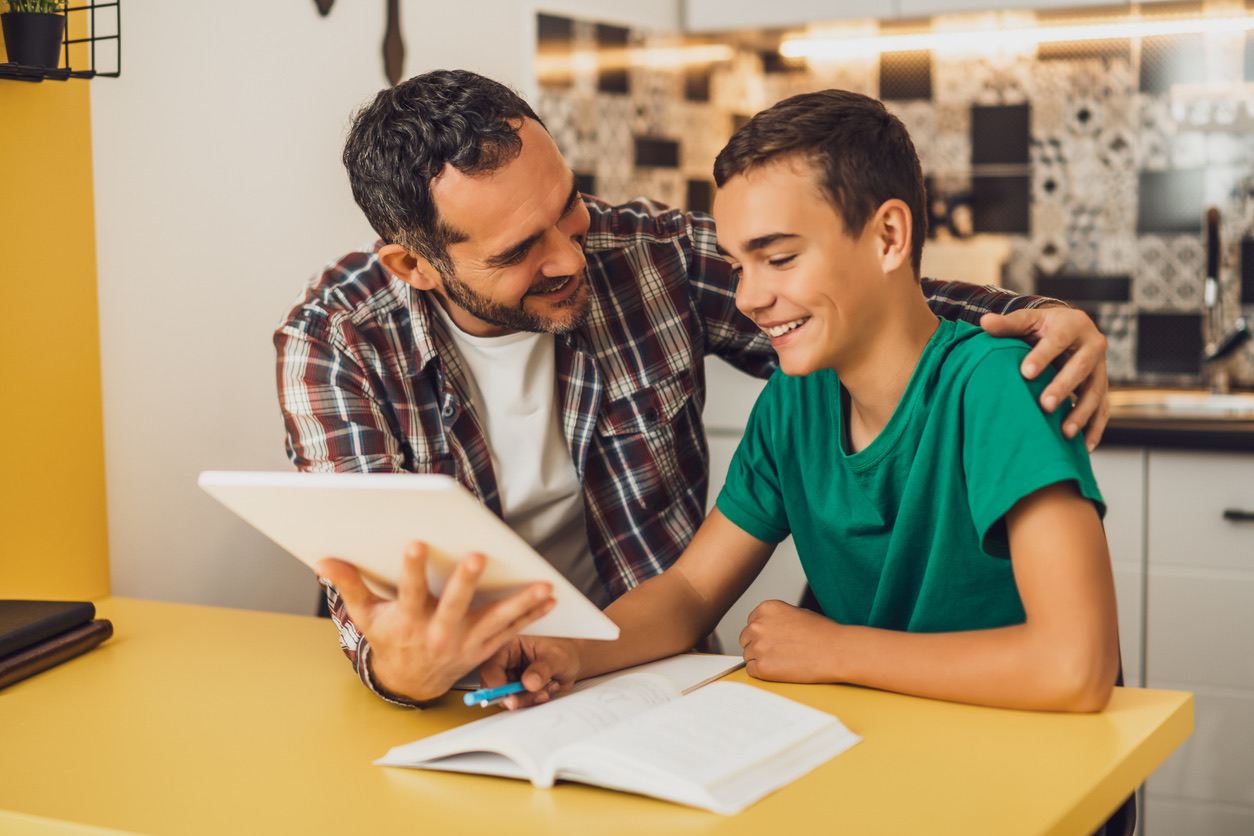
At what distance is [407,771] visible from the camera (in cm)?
108

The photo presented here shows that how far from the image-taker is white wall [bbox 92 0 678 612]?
6.11 ft

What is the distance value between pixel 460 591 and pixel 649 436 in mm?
740

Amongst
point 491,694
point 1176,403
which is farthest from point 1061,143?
point 491,694

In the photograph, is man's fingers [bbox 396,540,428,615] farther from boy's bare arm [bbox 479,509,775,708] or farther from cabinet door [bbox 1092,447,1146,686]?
cabinet door [bbox 1092,447,1146,686]

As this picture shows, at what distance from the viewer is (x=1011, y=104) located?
313 cm

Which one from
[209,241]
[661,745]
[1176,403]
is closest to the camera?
[661,745]

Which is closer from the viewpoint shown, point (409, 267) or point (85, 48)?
point (409, 267)

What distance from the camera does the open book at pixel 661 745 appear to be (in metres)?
0.97

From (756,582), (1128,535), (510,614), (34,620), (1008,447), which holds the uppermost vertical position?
(1008,447)

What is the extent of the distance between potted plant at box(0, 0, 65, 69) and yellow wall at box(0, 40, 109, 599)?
0.44 ft

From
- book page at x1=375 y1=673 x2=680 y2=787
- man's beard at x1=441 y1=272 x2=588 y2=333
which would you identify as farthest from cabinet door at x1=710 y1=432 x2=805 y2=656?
book page at x1=375 y1=673 x2=680 y2=787

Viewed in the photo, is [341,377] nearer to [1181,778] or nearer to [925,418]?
[925,418]

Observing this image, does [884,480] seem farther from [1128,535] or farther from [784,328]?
[1128,535]

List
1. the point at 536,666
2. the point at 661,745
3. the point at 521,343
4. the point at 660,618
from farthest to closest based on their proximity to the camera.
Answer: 1. the point at 521,343
2. the point at 660,618
3. the point at 536,666
4. the point at 661,745
